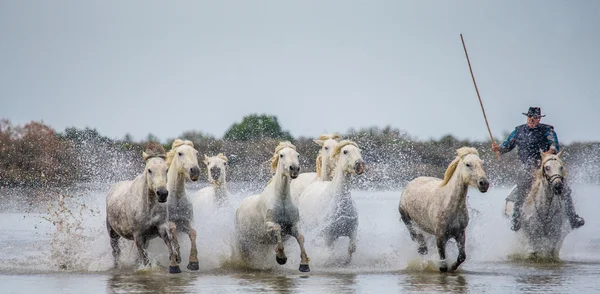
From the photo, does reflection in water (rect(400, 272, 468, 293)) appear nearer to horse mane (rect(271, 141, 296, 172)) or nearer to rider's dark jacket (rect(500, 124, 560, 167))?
horse mane (rect(271, 141, 296, 172))

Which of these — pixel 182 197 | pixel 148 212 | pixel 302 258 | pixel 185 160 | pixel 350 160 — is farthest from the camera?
pixel 350 160

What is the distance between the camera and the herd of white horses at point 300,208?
14883mm

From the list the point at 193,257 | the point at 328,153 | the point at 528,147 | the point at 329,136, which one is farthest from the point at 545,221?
the point at 193,257

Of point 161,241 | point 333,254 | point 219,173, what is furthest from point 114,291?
point 219,173

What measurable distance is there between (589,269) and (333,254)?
11.3ft

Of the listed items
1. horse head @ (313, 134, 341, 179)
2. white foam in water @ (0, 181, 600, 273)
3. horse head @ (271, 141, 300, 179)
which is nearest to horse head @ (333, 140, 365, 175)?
horse head @ (271, 141, 300, 179)

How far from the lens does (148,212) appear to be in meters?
14.9

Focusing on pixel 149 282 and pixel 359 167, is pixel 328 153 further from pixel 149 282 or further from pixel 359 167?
pixel 149 282

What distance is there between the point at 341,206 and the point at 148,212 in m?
2.83

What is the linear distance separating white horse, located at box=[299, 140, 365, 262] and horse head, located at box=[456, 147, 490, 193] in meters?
1.54

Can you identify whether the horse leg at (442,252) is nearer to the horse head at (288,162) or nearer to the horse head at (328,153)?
the horse head at (288,162)

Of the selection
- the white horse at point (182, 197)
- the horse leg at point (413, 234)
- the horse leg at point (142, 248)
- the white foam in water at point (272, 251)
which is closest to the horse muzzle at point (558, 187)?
the white foam in water at point (272, 251)

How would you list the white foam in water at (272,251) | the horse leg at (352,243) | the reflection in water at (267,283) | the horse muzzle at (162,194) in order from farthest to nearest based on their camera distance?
1. the horse leg at (352,243)
2. the white foam in water at (272,251)
3. the horse muzzle at (162,194)
4. the reflection in water at (267,283)

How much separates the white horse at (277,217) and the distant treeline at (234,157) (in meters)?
17.8
